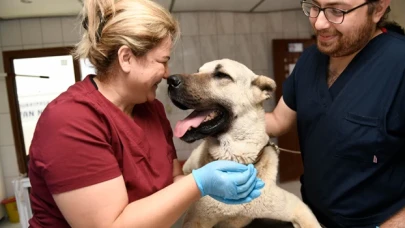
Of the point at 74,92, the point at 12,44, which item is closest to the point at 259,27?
the point at 12,44

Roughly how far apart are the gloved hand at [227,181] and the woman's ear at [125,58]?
0.32 metres

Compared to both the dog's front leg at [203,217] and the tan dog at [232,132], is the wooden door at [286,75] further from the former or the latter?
the dog's front leg at [203,217]

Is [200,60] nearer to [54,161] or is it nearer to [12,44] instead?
[12,44]

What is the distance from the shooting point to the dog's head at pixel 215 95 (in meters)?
0.98

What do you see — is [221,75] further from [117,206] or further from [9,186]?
[9,186]

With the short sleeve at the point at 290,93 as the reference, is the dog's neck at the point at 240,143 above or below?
below

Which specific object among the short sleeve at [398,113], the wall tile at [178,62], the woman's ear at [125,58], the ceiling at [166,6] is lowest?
the short sleeve at [398,113]

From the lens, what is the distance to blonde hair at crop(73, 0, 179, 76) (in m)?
0.80

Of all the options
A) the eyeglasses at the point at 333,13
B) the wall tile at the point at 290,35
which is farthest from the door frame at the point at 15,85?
the eyeglasses at the point at 333,13

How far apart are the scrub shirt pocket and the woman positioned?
0.29m

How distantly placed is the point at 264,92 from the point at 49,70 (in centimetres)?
300

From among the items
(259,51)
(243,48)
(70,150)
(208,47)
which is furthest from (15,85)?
(70,150)

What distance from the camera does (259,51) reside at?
147 inches

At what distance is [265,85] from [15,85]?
119 inches
